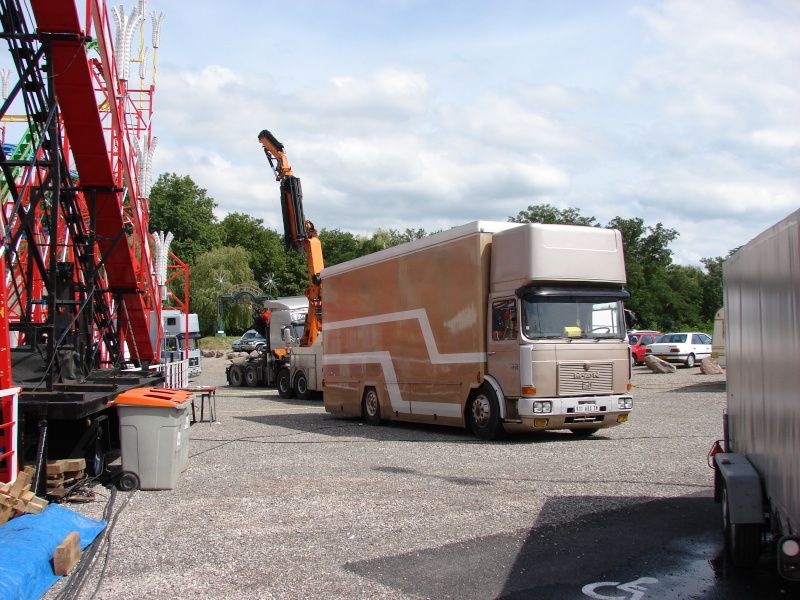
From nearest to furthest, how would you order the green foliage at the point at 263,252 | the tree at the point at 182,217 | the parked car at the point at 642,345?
the parked car at the point at 642,345 → the tree at the point at 182,217 → the green foliage at the point at 263,252

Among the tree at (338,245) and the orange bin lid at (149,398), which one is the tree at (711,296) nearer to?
the tree at (338,245)

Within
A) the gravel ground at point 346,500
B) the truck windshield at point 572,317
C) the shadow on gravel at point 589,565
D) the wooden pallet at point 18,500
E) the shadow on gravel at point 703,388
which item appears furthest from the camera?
the shadow on gravel at point 703,388

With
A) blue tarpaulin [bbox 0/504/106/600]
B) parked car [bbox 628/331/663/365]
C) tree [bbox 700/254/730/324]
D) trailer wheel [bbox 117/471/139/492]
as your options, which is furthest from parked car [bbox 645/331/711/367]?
tree [bbox 700/254/730/324]

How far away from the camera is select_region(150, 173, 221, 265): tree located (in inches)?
3462

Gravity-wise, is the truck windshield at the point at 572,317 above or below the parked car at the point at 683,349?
above

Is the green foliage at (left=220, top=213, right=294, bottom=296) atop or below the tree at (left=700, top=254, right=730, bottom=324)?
atop

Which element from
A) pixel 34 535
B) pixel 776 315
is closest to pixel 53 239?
pixel 34 535

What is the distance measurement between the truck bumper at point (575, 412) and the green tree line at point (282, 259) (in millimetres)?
30504

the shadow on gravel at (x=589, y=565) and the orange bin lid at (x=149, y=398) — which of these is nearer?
the shadow on gravel at (x=589, y=565)

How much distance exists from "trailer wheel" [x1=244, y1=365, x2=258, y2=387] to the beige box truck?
17.0 meters

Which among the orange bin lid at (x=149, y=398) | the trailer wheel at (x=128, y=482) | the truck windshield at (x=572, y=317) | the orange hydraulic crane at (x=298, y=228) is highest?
the orange hydraulic crane at (x=298, y=228)

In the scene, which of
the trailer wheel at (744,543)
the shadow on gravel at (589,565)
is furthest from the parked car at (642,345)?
the trailer wheel at (744,543)

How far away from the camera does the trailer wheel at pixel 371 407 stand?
16406mm

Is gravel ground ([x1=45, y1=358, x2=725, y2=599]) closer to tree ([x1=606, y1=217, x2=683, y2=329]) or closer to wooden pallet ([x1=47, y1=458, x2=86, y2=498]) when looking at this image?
wooden pallet ([x1=47, y1=458, x2=86, y2=498])
